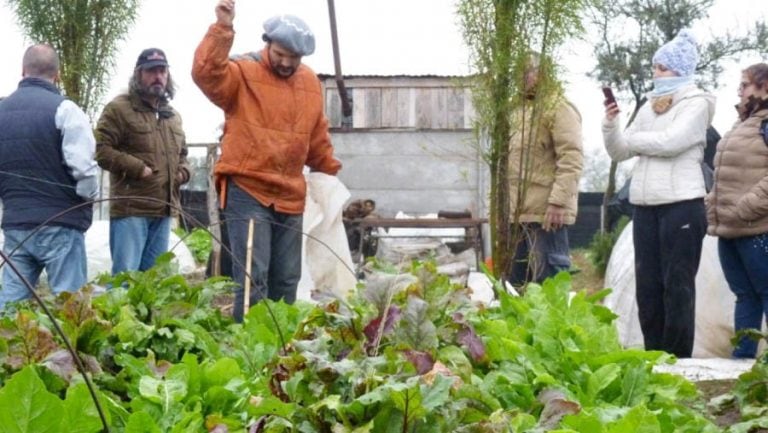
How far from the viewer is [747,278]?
6.19 metres

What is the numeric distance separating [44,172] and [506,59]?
93.2 inches

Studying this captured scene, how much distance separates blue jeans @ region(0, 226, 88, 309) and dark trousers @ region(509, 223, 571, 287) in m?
2.34

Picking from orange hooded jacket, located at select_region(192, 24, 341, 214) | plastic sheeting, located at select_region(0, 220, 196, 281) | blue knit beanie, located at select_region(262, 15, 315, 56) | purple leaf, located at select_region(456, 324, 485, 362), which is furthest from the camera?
plastic sheeting, located at select_region(0, 220, 196, 281)

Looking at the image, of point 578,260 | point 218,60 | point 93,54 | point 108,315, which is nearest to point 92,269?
point 93,54

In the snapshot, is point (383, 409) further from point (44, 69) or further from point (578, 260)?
point (578, 260)

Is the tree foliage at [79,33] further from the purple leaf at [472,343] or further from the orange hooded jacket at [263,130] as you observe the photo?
the purple leaf at [472,343]

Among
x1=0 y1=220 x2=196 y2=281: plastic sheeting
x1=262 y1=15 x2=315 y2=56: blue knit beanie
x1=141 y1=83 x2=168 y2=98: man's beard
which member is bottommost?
x1=0 y1=220 x2=196 y2=281: plastic sheeting

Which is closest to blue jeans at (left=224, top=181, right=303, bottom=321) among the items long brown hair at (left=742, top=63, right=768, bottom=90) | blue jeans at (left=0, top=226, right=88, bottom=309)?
blue jeans at (left=0, top=226, right=88, bottom=309)

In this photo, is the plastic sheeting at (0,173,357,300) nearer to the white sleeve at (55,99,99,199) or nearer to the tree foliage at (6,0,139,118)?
the white sleeve at (55,99,99,199)

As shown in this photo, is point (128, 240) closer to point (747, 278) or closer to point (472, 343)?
point (747, 278)

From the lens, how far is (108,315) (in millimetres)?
3324

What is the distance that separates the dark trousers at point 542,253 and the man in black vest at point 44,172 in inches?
93.3

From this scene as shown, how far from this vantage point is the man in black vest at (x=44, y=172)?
19.5 ft

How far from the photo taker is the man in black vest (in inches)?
234
